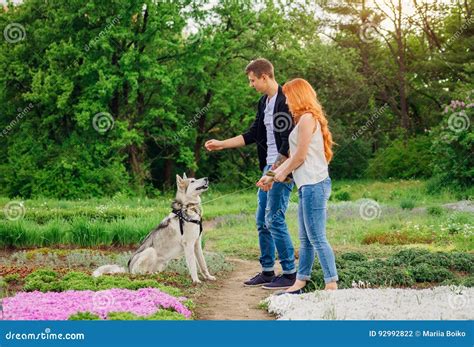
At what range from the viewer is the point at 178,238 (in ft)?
29.9

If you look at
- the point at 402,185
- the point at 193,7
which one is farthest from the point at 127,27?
the point at 402,185

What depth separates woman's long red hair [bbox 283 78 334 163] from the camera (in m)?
7.19

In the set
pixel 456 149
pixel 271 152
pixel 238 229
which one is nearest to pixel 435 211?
pixel 238 229

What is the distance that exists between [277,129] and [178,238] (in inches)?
81.3

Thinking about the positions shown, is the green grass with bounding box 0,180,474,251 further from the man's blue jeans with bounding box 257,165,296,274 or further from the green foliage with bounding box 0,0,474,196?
the green foliage with bounding box 0,0,474,196

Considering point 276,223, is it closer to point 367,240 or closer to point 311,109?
point 311,109

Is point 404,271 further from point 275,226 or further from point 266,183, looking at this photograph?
point 266,183

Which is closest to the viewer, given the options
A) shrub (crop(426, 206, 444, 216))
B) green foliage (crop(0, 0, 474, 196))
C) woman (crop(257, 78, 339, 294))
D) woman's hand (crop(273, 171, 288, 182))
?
woman (crop(257, 78, 339, 294))

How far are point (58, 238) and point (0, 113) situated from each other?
732 inches

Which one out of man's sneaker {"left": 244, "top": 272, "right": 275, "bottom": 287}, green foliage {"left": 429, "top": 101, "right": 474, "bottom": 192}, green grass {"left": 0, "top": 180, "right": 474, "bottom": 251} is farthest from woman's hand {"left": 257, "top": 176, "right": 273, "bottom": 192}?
green foliage {"left": 429, "top": 101, "right": 474, "bottom": 192}

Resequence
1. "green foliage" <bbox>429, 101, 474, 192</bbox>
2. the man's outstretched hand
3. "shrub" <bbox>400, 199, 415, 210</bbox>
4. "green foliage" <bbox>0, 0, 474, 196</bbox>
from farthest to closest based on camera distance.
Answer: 1. "green foliage" <bbox>0, 0, 474, 196</bbox>
2. "green foliage" <bbox>429, 101, 474, 192</bbox>
3. "shrub" <bbox>400, 199, 415, 210</bbox>
4. the man's outstretched hand

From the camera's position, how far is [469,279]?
26.8 feet

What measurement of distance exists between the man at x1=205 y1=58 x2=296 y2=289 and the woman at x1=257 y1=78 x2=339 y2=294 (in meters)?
0.67

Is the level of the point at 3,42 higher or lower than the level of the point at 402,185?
higher
